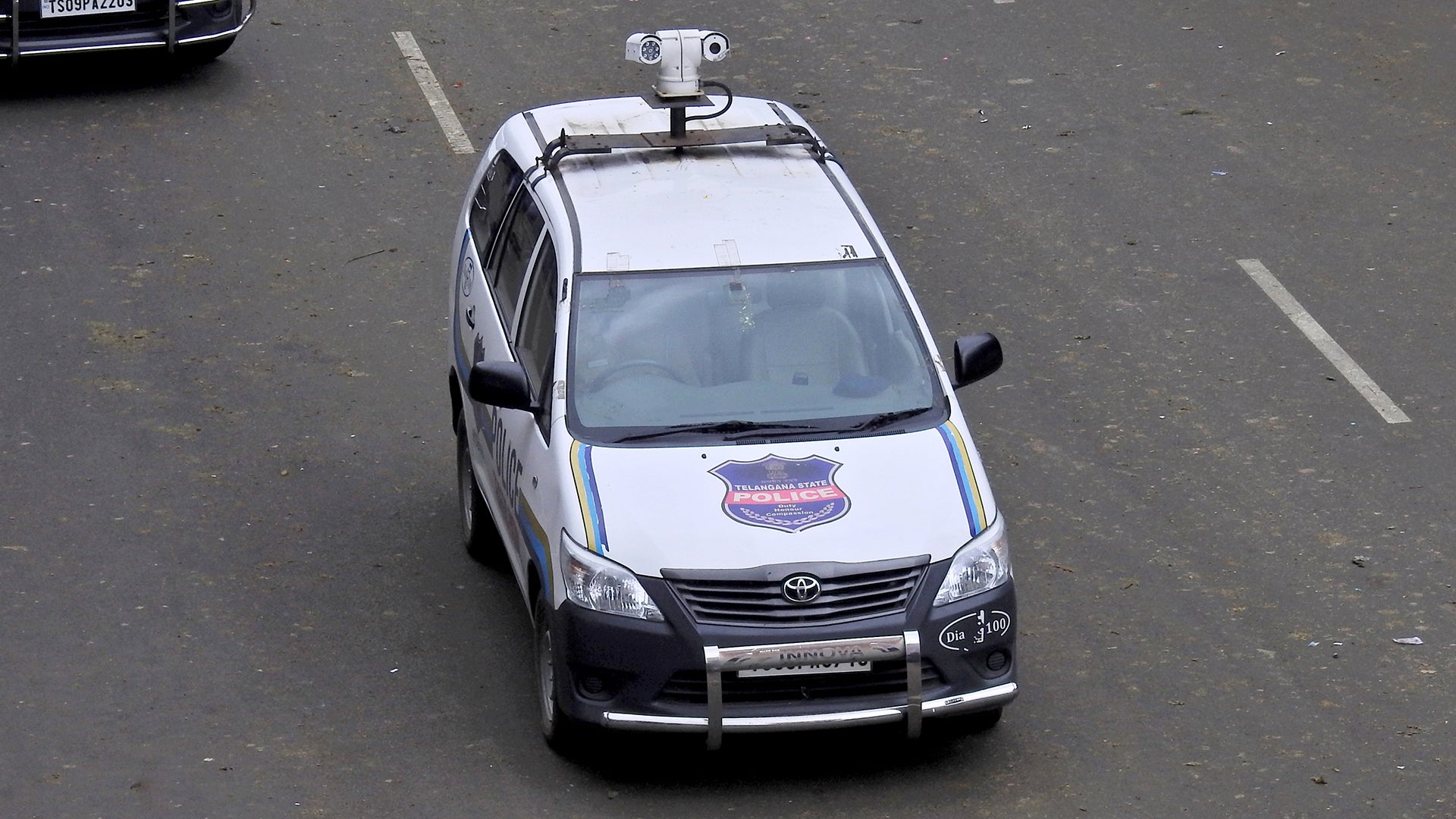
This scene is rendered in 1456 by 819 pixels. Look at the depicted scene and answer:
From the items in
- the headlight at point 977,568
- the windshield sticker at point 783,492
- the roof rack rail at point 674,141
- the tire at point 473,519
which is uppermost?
the roof rack rail at point 674,141

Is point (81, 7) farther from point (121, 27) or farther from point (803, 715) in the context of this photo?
point (803, 715)

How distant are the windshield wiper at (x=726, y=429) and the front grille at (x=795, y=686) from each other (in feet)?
3.21

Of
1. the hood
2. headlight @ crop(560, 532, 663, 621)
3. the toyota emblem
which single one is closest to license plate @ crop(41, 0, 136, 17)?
the hood

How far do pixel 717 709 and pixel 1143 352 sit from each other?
198 inches

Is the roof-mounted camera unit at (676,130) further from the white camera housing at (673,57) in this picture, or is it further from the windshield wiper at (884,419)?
the windshield wiper at (884,419)

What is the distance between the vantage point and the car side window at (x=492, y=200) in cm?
926

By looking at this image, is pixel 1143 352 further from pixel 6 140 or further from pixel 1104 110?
pixel 6 140

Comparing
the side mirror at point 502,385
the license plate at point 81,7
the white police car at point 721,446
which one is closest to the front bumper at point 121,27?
the license plate at point 81,7

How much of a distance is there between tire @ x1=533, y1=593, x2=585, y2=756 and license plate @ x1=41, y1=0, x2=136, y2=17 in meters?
8.41

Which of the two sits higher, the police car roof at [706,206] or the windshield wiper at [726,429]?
the police car roof at [706,206]

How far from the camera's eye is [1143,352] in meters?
11.4

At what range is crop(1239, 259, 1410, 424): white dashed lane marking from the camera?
422 inches

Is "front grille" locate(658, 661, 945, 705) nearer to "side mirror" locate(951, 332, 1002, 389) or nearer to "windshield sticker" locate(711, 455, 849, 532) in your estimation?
"windshield sticker" locate(711, 455, 849, 532)

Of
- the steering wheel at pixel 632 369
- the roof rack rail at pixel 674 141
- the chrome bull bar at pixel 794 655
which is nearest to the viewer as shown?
the chrome bull bar at pixel 794 655
